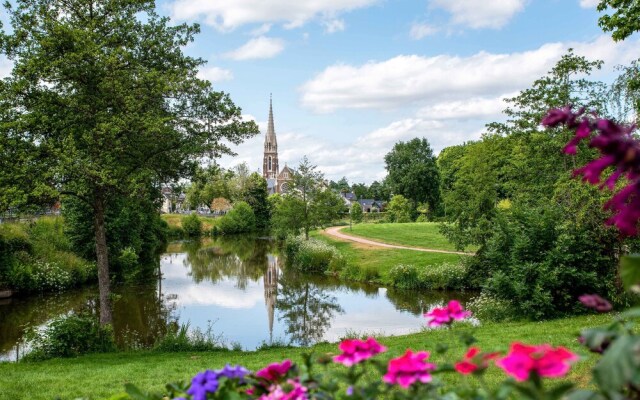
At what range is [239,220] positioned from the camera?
6594 centimetres

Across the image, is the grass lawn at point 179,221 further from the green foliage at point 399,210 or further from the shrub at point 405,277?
the shrub at point 405,277

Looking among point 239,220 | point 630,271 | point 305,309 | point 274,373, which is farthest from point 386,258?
point 239,220

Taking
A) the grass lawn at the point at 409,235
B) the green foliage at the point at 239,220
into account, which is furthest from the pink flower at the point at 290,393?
the green foliage at the point at 239,220

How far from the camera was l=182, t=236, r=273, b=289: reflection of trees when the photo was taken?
3266cm

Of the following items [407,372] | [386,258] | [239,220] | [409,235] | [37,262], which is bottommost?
[386,258]

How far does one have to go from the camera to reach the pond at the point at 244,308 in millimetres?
18438

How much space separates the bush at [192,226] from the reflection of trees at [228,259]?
540 cm

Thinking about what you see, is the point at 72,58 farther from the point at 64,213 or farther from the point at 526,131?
the point at 64,213

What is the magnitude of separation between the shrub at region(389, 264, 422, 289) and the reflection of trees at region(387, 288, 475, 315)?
0.56m

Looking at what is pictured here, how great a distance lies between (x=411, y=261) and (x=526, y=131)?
13219mm

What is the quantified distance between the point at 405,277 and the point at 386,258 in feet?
20.1

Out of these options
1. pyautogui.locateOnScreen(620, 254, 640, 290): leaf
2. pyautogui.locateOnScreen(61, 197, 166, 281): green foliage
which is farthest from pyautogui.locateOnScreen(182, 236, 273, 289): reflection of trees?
pyautogui.locateOnScreen(620, 254, 640, 290): leaf

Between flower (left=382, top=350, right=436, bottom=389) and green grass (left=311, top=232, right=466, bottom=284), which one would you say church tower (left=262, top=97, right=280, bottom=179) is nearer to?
green grass (left=311, top=232, right=466, bottom=284)

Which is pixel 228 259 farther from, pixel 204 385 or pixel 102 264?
pixel 204 385
